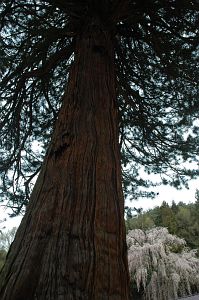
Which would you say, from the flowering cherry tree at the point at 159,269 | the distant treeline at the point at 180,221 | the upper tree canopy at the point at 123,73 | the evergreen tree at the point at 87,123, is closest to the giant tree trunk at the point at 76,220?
the evergreen tree at the point at 87,123

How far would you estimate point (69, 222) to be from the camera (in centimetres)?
132

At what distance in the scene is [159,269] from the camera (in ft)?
50.3

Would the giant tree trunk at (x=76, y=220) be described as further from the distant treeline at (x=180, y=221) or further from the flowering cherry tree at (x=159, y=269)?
the distant treeline at (x=180, y=221)

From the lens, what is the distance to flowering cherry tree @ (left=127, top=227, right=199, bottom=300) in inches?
599

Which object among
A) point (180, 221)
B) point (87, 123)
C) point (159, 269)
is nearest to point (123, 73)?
point (87, 123)

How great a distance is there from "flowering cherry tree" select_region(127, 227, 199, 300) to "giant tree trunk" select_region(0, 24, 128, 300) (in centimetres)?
1439

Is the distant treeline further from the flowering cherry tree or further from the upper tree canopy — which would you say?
the upper tree canopy

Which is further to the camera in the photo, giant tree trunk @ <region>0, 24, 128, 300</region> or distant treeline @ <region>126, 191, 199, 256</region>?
distant treeline @ <region>126, 191, 199, 256</region>

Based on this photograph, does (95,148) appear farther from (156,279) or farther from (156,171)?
(156,279)

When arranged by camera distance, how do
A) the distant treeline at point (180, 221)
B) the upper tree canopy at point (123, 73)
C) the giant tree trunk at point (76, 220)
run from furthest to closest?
the distant treeline at point (180, 221), the upper tree canopy at point (123, 73), the giant tree trunk at point (76, 220)

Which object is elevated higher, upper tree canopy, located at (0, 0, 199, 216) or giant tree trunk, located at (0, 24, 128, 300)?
upper tree canopy, located at (0, 0, 199, 216)

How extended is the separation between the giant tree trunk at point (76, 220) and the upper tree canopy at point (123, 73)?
120 centimetres

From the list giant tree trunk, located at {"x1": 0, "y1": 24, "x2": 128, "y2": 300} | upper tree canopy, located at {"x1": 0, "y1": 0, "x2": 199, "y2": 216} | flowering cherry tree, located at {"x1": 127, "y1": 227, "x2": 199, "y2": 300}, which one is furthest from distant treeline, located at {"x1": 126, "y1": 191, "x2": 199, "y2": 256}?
giant tree trunk, located at {"x1": 0, "y1": 24, "x2": 128, "y2": 300}

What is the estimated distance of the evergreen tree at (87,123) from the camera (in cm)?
121
